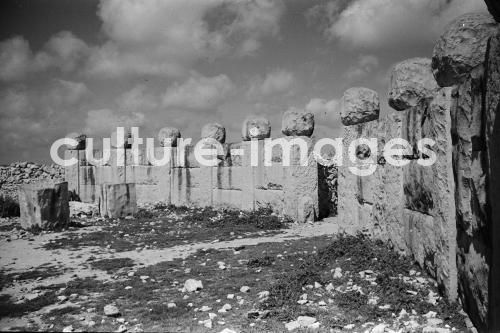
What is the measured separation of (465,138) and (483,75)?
55 centimetres

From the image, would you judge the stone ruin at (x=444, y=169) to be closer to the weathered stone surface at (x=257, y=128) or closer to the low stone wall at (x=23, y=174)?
the weathered stone surface at (x=257, y=128)

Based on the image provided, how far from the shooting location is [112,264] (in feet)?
19.6

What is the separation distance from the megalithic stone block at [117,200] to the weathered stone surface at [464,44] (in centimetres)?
937

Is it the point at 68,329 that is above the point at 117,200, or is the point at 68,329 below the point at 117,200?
below

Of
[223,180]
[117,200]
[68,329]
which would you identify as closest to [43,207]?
[117,200]

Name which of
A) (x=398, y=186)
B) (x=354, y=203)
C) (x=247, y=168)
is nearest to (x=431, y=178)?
(x=398, y=186)

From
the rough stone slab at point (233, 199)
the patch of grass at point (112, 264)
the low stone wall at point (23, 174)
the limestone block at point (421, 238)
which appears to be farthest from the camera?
the low stone wall at point (23, 174)

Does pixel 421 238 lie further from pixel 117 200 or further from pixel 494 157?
pixel 117 200

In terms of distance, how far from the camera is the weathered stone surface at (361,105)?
244 inches

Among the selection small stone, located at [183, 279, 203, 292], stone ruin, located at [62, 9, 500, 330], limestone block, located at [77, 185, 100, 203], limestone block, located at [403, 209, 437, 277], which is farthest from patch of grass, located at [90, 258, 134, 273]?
limestone block, located at [77, 185, 100, 203]

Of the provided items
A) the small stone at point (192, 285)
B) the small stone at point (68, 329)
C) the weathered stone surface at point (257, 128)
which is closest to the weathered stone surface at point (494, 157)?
the small stone at point (192, 285)

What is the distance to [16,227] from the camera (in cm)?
998

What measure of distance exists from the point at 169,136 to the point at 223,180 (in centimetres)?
312

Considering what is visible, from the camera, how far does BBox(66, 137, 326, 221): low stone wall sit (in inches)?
392
